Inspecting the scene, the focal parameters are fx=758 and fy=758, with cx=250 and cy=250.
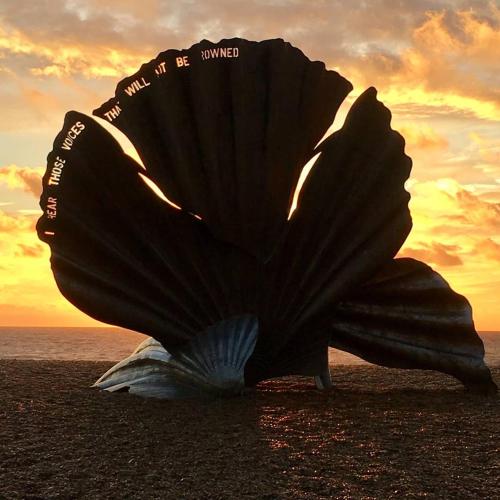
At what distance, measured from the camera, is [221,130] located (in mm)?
5641

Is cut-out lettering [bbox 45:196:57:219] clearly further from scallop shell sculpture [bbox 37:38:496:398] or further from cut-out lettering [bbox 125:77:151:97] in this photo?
cut-out lettering [bbox 125:77:151:97]

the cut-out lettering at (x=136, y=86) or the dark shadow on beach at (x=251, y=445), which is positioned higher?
the cut-out lettering at (x=136, y=86)

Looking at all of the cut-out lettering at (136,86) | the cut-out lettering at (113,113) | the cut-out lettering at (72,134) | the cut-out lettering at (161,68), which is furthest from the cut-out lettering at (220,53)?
the cut-out lettering at (72,134)

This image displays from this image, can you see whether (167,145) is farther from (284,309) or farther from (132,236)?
(284,309)

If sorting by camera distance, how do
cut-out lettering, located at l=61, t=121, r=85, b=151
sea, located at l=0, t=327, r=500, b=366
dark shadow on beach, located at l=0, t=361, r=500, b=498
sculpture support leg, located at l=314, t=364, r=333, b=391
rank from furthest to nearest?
1. sea, located at l=0, t=327, r=500, b=366
2. sculpture support leg, located at l=314, t=364, r=333, b=391
3. cut-out lettering, located at l=61, t=121, r=85, b=151
4. dark shadow on beach, located at l=0, t=361, r=500, b=498

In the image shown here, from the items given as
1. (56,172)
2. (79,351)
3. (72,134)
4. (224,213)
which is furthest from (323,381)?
(79,351)

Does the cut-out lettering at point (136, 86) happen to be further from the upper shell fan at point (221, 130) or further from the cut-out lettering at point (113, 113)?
the cut-out lettering at point (113, 113)

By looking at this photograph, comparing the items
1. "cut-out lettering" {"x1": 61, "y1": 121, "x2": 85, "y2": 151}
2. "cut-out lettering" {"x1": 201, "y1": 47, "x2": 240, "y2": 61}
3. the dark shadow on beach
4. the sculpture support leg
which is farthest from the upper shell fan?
the dark shadow on beach

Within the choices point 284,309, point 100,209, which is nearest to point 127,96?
point 100,209

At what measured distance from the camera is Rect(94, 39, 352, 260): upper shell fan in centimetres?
562

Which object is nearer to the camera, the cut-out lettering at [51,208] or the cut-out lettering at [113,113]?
the cut-out lettering at [51,208]

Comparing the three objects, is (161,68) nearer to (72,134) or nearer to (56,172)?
(72,134)

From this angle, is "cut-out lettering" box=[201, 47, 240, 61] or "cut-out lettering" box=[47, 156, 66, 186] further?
"cut-out lettering" box=[201, 47, 240, 61]

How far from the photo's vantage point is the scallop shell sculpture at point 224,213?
18.1 feet
